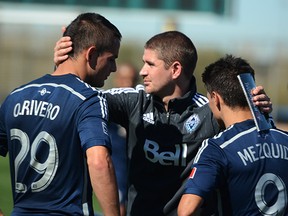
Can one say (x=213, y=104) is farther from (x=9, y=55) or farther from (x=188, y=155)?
(x=9, y=55)

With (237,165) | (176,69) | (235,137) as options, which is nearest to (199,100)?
(176,69)

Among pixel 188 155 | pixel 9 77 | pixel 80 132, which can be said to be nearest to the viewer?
pixel 80 132

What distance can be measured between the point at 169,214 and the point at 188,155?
410 millimetres

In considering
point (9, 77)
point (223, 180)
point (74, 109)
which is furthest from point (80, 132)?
point (9, 77)

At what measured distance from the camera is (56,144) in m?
4.54

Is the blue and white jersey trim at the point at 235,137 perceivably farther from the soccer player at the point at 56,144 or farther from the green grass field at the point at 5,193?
the green grass field at the point at 5,193

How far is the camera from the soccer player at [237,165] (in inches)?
173

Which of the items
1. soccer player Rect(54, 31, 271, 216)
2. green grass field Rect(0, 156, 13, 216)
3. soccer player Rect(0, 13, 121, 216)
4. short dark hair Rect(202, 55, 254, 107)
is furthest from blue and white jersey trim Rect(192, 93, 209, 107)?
green grass field Rect(0, 156, 13, 216)

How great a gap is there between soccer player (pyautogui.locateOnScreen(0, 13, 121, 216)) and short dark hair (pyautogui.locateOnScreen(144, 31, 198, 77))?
0.85m

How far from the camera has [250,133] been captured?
→ 15.1 ft

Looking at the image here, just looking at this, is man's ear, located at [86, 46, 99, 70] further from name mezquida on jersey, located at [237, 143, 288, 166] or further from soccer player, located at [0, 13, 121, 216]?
name mezquida on jersey, located at [237, 143, 288, 166]

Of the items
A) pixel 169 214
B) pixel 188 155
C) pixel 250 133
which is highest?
pixel 250 133

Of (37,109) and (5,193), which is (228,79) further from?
(5,193)

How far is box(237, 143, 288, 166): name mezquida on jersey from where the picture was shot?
14.7ft
